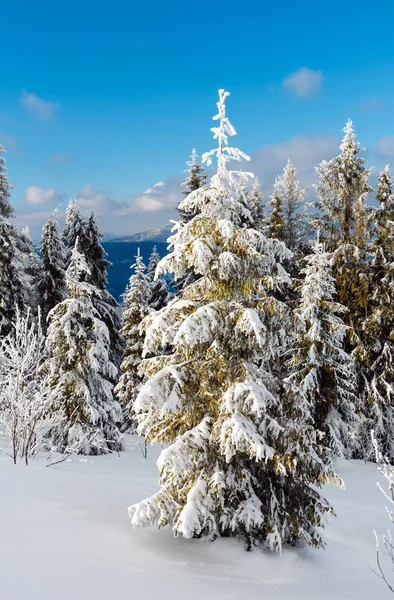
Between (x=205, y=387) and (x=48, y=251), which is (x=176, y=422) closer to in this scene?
(x=205, y=387)

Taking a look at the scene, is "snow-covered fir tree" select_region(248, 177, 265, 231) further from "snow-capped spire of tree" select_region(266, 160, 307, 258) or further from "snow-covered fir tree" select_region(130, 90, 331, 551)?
"snow-covered fir tree" select_region(130, 90, 331, 551)

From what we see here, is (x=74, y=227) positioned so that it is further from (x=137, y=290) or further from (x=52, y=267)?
(x=137, y=290)

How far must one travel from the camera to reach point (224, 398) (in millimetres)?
7523

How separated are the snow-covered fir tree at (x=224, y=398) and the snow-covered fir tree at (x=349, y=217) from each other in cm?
1167

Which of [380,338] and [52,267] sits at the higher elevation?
[52,267]

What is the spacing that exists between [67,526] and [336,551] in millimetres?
5638

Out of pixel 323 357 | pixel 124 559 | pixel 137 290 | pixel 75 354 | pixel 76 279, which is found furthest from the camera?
pixel 137 290

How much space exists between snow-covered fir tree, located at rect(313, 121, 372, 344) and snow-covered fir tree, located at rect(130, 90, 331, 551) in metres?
11.7

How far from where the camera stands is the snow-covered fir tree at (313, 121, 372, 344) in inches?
747

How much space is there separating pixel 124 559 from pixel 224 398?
2.81 metres

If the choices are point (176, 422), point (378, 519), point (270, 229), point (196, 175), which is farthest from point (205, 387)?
point (196, 175)

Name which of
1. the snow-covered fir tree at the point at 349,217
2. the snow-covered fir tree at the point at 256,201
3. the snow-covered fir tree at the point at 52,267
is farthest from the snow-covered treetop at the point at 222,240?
the snow-covered fir tree at the point at 256,201

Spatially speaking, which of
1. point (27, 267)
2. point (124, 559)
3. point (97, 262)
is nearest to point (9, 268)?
point (27, 267)

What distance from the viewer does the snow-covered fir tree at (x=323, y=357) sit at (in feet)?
55.0
